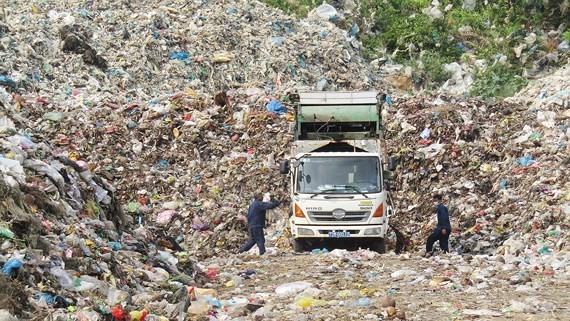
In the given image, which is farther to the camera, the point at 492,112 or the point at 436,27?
the point at 436,27

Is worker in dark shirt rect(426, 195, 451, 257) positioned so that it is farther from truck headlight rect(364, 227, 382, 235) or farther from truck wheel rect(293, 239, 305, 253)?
truck wheel rect(293, 239, 305, 253)

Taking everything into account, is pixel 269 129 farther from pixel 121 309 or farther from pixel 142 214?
pixel 121 309

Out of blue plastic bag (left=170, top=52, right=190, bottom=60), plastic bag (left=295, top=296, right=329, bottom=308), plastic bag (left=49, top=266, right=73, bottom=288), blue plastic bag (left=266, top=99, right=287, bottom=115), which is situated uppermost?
plastic bag (left=49, top=266, right=73, bottom=288)

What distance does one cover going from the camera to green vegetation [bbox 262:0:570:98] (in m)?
25.8

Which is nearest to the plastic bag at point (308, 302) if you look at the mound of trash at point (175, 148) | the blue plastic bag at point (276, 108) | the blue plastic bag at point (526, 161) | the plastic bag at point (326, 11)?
the mound of trash at point (175, 148)

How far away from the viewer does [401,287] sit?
9797 millimetres

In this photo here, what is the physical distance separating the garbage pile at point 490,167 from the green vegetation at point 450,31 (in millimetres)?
4656

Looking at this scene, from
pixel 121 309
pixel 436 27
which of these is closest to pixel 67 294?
pixel 121 309

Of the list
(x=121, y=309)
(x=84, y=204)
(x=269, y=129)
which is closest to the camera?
(x=121, y=309)

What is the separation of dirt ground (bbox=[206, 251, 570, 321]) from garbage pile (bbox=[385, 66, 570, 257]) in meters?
1.73

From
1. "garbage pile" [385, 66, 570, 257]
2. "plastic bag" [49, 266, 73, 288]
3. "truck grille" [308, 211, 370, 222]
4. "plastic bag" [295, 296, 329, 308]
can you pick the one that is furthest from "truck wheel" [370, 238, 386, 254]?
"plastic bag" [49, 266, 73, 288]

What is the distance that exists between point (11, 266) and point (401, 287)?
13.9ft

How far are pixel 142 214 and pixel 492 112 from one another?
823cm

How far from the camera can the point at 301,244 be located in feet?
45.5
